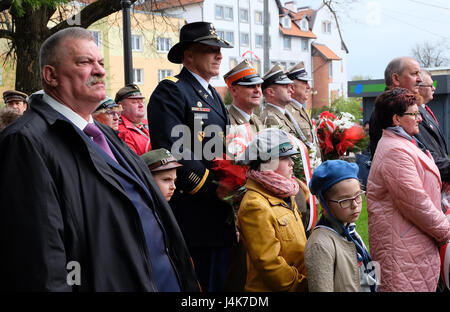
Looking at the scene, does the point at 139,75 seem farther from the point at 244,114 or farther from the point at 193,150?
the point at 193,150

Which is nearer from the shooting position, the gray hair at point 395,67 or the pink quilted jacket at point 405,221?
the pink quilted jacket at point 405,221

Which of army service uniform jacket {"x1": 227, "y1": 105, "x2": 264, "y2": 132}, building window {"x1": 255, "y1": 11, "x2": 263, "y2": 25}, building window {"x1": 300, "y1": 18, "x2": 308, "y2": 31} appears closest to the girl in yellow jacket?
A: army service uniform jacket {"x1": 227, "y1": 105, "x2": 264, "y2": 132}

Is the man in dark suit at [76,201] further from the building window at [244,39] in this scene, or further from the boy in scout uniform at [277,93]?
the building window at [244,39]

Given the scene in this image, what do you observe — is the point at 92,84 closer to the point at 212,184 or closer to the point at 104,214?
the point at 104,214

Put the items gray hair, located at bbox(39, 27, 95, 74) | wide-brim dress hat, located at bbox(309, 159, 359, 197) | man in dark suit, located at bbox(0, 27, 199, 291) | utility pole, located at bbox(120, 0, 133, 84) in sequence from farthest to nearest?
utility pole, located at bbox(120, 0, 133, 84), wide-brim dress hat, located at bbox(309, 159, 359, 197), gray hair, located at bbox(39, 27, 95, 74), man in dark suit, located at bbox(0, 27, 199, 291)

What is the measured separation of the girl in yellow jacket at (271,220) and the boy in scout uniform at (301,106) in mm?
1482

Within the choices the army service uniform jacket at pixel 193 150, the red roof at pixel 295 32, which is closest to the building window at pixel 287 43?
the red roof at pixel 295 32

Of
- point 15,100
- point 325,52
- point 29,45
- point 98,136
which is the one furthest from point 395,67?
point 325,52

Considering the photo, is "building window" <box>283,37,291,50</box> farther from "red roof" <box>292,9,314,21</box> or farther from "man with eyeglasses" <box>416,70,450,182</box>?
"man with eyeglasses" <box>416,70,450,182</box>

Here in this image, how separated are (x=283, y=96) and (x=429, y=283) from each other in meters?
2.43

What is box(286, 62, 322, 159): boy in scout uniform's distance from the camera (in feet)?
17.4

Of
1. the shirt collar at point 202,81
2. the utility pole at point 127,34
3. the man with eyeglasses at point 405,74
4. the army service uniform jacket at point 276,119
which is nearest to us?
the shirt collar at point 202,81

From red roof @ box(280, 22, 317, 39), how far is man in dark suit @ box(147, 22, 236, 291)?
4952 centimetres

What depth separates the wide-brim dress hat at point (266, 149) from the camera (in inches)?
130
